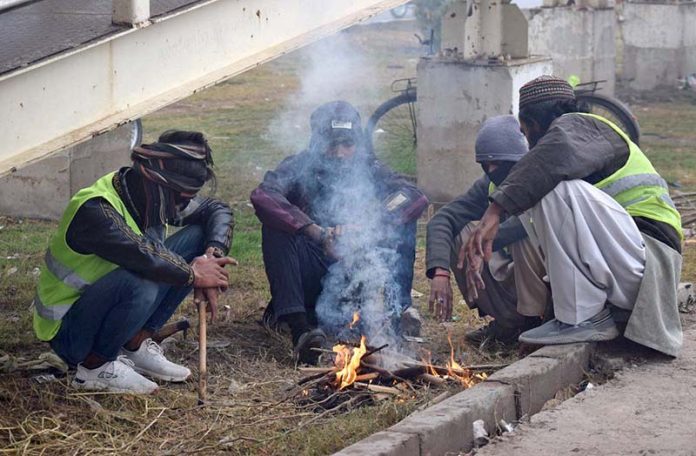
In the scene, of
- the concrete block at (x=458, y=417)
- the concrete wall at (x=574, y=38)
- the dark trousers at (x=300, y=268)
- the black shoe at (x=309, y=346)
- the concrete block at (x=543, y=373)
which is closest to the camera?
the concrete block at (x=458, y=417)

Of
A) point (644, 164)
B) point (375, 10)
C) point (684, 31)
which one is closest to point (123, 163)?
point (375, 10)

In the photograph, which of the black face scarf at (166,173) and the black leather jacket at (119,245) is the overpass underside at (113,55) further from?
the black leather jacket at (119,245)

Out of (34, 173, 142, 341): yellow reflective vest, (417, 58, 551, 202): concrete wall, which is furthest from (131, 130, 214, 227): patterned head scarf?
(417, 58, 551, 202): concrete wall

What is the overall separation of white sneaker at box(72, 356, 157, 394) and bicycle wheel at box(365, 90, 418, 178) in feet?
22.0

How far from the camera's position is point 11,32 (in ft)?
19.6

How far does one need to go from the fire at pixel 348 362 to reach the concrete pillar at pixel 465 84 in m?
4.58

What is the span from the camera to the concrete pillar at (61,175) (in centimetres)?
1006

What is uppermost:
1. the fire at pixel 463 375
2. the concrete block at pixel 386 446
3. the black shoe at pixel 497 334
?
the concrete block at pixel 386 446

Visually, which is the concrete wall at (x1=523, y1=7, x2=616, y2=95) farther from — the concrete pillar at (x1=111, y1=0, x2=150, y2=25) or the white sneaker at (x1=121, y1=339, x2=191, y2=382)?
the white sneaker at (x1=121, y1=339, x2=191, y2=382)

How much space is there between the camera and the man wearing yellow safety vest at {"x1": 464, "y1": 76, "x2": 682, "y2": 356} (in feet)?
18.8

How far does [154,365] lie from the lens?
5871mm

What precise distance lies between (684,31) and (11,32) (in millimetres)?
14702

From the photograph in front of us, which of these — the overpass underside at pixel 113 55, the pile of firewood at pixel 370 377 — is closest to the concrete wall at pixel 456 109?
the overpass underside at pixel 113 55

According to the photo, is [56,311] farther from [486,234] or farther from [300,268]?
[486,234]
